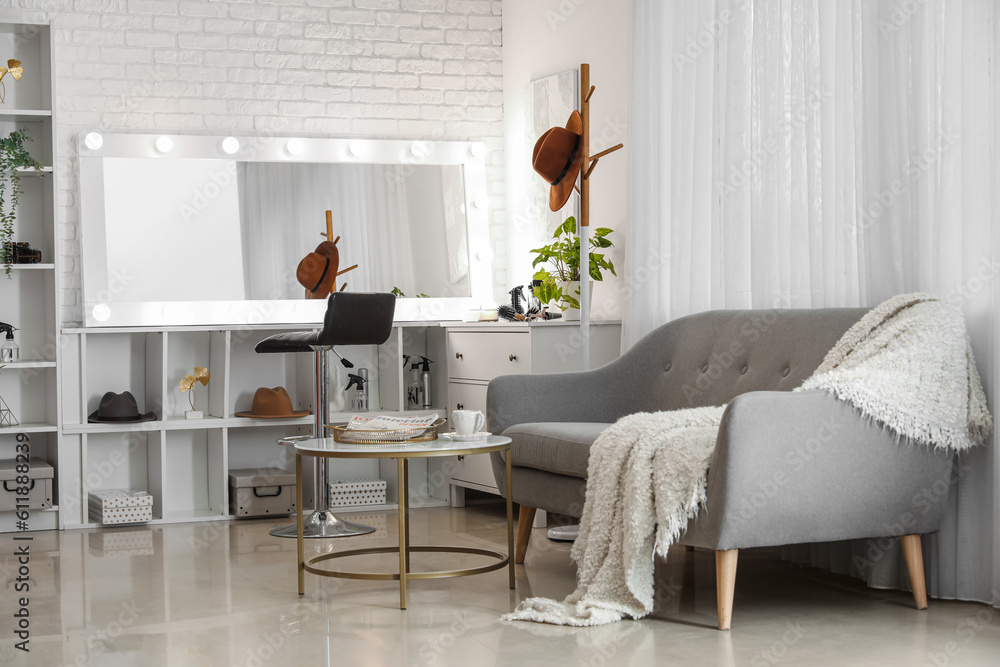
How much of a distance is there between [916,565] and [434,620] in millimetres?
1351

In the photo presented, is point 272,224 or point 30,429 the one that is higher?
point 272,224

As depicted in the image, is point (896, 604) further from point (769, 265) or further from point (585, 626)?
point (769, 265)

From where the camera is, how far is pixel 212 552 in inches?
169

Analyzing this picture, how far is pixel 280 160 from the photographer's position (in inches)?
220

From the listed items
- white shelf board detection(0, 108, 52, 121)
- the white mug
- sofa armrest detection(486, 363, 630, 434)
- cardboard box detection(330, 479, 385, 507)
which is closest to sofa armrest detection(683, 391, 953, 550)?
the white mug

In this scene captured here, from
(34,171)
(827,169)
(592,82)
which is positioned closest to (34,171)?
(34,171)

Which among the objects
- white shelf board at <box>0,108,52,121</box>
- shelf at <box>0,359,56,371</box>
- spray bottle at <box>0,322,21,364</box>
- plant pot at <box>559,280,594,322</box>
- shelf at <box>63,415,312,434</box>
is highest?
white shelf board at <box>0,108,52,121</box>

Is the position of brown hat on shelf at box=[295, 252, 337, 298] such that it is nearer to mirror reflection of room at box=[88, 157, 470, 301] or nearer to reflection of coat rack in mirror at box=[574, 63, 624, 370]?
mirror reflection of room at box=[88, 157, 470, 301]

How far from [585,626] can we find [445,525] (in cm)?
189

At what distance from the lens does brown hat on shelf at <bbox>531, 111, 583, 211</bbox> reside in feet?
15.3

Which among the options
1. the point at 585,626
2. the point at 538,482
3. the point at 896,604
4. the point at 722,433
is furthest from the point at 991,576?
the point at 538,482

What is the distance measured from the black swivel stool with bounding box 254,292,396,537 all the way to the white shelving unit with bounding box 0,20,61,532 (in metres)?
1.19

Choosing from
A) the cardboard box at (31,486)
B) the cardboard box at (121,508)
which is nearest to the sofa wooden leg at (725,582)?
the cardboard box at (121,508)

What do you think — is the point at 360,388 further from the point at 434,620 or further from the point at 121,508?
the point at 434,620
